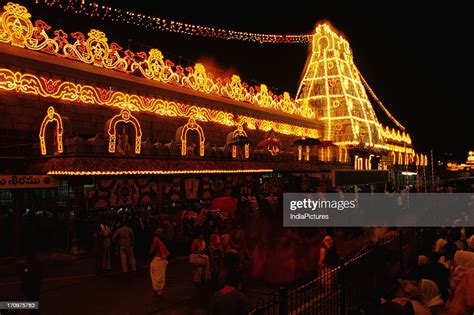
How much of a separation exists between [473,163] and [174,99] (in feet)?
227

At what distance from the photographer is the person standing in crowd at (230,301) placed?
5.23m

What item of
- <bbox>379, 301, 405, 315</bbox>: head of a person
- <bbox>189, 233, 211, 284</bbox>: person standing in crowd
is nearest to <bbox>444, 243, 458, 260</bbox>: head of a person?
<bbox>379, 301, 405, 315</bbox>: head of a person

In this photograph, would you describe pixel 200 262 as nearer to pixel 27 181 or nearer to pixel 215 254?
pixel 215 254

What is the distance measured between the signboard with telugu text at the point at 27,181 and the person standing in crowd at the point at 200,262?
6.06 metres

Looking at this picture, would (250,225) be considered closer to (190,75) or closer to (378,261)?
(378,261)

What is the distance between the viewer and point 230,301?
5.25m

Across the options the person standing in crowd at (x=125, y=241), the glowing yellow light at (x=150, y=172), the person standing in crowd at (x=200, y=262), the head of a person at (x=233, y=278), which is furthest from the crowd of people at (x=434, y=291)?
the glowing yellow light at (x=150, y=172)

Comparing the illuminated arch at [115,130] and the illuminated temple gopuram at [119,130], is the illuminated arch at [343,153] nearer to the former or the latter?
the illuminated temple gopuram at [119,130]

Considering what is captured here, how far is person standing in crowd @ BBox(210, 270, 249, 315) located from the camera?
523 centimetres

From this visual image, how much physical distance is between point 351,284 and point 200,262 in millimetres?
4117

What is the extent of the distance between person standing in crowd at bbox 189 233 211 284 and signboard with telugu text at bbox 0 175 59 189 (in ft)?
19.9

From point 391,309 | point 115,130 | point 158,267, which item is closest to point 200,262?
point 158,267

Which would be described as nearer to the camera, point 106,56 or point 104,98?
point 104,98

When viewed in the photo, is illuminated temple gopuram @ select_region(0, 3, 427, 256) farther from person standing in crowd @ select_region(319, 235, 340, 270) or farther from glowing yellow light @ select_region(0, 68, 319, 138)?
person standing in crowd @ select_region(319, 235, 340, 270)
